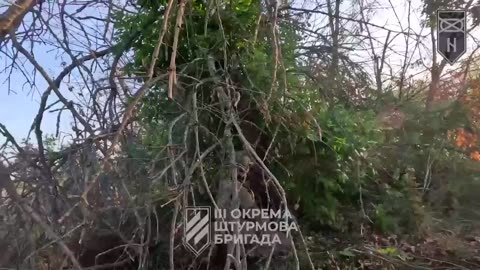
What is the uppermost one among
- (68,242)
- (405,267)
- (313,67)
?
(313,67)

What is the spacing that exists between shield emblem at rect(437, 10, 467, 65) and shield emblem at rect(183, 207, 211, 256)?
2.71 m

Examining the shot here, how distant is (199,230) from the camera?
12.5 ft

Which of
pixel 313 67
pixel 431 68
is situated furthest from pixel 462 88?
pixel 313 67

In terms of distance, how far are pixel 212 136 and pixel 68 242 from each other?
37.3 inches

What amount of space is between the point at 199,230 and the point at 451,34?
9.83ft

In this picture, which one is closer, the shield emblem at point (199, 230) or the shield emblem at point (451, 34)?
the shield emblem at point (199, 230)

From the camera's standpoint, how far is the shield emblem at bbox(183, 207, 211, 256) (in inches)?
148

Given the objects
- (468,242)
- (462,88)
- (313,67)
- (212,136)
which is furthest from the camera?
(462,88)

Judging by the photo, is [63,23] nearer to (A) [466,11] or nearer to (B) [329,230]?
(B) [329,230]

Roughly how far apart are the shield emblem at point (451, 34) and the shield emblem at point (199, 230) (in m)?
2.71

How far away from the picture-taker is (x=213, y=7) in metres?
3.77

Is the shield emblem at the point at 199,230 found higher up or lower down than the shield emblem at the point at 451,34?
lower down

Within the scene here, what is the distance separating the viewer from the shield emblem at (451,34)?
529 centimetres

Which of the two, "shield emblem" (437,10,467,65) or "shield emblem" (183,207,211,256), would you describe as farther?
"shield emblem" (437,10,467,65)
